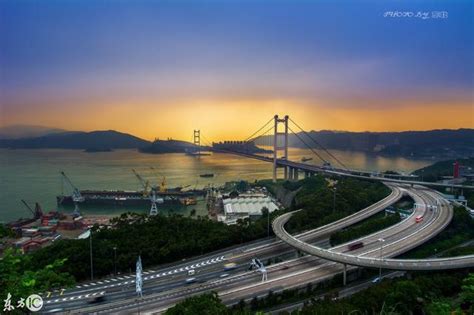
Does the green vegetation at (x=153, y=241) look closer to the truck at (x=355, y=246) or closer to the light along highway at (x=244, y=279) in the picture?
the light along highway at (x=244, y=279)

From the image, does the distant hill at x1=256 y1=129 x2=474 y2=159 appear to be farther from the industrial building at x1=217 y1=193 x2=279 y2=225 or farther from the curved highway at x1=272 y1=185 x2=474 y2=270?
the curved highway at x1=272 y1=185 x2=474 y2=270

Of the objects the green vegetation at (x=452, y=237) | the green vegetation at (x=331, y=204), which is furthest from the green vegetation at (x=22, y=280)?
the green vegetation at (x=331, y=204)

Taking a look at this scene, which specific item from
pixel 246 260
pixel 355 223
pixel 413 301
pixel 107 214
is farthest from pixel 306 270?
pixel 107 214

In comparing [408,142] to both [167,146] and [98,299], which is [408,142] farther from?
[98,299]

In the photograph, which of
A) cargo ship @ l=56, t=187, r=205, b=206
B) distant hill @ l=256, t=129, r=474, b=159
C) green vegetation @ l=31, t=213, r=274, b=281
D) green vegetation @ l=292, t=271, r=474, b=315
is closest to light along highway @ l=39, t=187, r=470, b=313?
green vegetation @ l=31, t=213, r=274, b=281

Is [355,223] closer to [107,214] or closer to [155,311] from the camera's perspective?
[155,311]

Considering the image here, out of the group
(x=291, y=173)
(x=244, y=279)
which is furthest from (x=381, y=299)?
(x=291, y=173)
